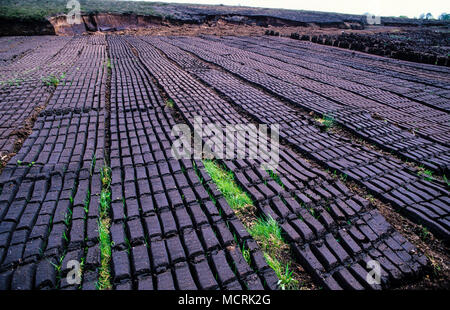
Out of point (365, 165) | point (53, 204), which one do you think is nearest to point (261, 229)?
point (365, 165)

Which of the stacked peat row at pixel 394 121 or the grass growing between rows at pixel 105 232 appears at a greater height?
the stacked peat row at pixel 394 121

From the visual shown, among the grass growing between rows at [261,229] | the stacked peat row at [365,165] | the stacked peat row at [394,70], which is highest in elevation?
the stacked peat row at [394,70]

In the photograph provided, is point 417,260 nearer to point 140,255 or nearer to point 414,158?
point 414,158

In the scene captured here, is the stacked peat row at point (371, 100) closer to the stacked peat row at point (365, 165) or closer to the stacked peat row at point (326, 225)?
the stacked peat row at point (365, 165)

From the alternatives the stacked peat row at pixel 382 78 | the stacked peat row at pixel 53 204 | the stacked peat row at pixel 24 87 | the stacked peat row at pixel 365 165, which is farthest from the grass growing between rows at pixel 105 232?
the stacked peat row at pixel 382 78

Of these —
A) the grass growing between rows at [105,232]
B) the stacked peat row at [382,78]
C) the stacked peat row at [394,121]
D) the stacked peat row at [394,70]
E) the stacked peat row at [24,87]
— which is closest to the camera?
the grass growing between rows at [105,232]
